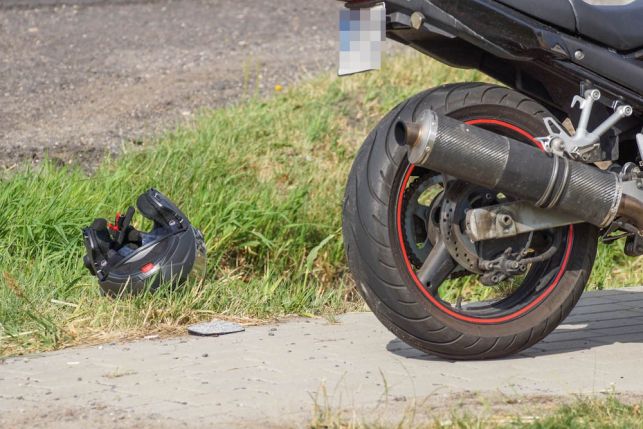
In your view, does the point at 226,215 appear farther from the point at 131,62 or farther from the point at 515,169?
the point at 131,62

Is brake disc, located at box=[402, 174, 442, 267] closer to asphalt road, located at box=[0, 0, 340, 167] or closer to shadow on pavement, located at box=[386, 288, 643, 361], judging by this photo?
shadow on pavement, located at box=[386, 288, 643, 361]

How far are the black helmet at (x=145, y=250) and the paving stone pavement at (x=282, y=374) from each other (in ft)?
1.38

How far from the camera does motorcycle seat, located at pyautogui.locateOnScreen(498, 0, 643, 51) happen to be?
4203 mm

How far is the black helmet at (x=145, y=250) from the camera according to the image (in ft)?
16.7

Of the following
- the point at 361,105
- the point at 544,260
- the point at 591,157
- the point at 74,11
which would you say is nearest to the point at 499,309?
the point at 544,260

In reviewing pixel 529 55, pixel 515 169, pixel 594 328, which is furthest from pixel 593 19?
pixel 594 328

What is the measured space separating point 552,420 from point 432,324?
826mm

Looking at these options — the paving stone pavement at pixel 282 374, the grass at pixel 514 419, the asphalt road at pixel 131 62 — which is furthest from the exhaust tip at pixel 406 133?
Answer: the asphalt road at pixel 131 62

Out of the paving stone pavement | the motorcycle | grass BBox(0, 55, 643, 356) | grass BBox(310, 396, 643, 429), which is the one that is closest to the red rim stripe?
the motorcycle

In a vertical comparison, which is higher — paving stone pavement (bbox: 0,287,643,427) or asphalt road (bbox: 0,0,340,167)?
paving stone pavement (bbox: 0,287,643,427)

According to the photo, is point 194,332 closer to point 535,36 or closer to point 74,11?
point 535,36

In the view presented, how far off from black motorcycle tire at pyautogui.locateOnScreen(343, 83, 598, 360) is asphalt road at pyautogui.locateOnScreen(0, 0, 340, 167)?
10.2ft

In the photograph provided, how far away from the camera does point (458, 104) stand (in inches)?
168

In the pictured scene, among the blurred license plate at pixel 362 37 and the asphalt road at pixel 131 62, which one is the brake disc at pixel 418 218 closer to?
the blurred license plate at pixel 362 37
